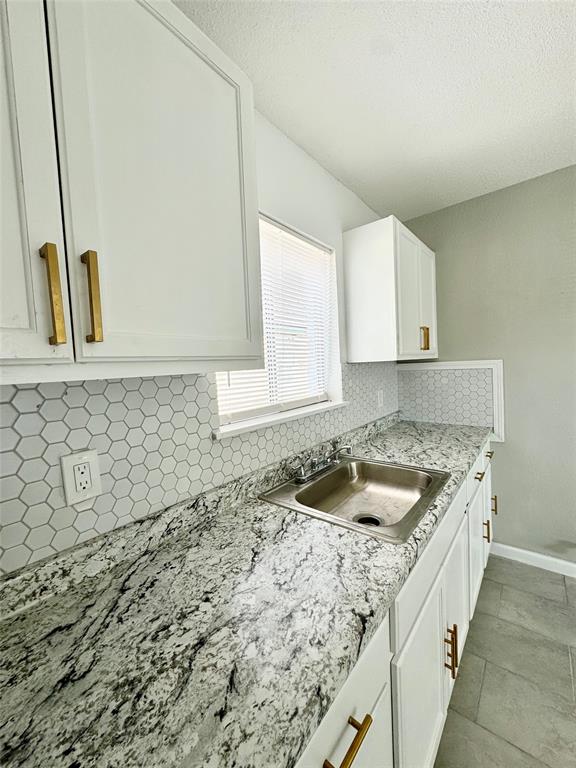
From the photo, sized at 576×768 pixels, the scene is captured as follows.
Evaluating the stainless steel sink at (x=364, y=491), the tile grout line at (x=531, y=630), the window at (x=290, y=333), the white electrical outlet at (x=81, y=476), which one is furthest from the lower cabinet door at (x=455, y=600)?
the white electrical outlet at (x=81, y=476)

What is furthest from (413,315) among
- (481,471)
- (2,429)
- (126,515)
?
(2,429)

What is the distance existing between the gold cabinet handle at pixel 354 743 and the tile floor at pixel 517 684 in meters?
0.95

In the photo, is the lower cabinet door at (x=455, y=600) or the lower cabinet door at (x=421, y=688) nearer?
the lower cabinet door at (x=421, y=688)

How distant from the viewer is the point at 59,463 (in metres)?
0.73

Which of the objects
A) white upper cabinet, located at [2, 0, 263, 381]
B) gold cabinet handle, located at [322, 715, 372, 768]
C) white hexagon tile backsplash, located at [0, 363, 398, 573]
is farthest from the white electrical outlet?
gold cabinet handle, located at [322, 715, 372, 768]

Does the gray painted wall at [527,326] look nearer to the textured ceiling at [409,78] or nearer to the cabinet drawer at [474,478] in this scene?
the textured ceiling at [409,78]

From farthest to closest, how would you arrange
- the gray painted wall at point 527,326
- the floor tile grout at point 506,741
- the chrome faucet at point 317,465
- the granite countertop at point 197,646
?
the gray painted wall at point 527,326 → the chrome faucet at point 317,465 → the floor tile grout at point 506,741 → the granite countertop at point 197,646

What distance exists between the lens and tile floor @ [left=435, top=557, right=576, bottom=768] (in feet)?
3.65

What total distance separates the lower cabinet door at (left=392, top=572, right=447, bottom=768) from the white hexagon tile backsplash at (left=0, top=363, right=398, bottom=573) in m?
0.71

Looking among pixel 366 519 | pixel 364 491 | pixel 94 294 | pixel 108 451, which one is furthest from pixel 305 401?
pixel 94 294

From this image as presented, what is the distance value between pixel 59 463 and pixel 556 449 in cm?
258

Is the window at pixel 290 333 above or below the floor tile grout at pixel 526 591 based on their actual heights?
above

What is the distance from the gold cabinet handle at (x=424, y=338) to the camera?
1.99 meters

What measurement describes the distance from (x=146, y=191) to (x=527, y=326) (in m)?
2.33
